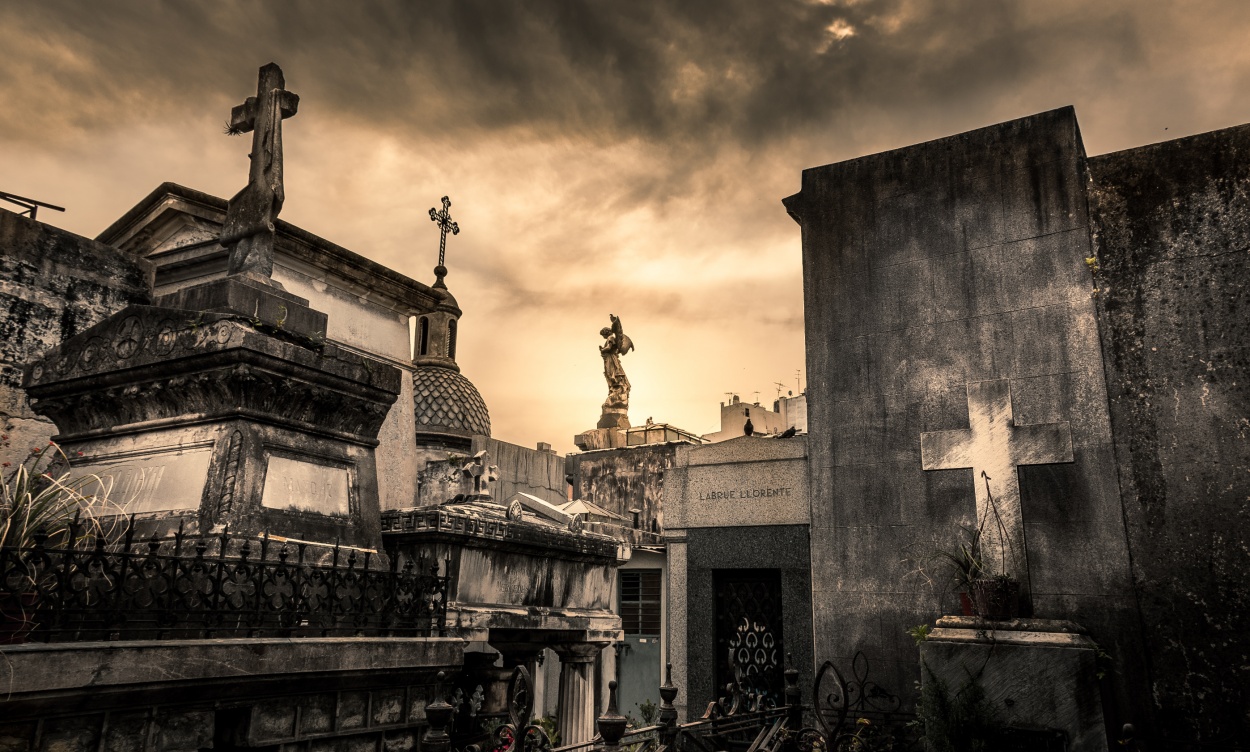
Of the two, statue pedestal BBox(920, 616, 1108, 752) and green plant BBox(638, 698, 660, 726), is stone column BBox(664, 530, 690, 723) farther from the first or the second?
statue pedestal BBox(920, 616, 1108, 752)

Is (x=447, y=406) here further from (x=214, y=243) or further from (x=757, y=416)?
(x=757, y=416)

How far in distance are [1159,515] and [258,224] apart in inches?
357

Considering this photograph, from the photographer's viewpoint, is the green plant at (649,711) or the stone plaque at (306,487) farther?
the green plant at (649,711)

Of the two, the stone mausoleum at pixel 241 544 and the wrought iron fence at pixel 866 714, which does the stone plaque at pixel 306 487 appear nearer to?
the stone mausoleum at pixel 241 544

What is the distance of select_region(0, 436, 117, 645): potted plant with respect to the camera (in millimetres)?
3979

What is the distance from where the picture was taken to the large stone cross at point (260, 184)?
7184 millimetres

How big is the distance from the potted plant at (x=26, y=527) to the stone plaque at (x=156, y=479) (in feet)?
0.37

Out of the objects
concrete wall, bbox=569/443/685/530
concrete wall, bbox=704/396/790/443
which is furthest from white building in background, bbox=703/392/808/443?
concrete wall, bbox=569/443/685/530

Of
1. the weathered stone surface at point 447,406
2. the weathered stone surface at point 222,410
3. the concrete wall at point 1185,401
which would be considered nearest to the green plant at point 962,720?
the concrete wall at point 1185,401

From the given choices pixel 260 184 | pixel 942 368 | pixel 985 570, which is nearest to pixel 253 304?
pixel 260 184

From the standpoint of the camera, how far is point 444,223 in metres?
20.8

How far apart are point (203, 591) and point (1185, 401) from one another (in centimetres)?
882

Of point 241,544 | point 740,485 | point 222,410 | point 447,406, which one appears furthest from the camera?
point 447,406

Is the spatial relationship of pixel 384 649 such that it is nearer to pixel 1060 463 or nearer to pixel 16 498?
pixel 16 498
